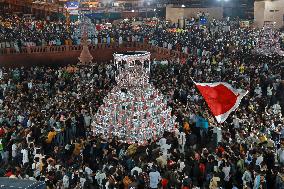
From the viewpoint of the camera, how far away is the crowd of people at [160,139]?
1218 centimetres

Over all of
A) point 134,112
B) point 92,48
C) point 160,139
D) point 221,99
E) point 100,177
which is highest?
point 92,48

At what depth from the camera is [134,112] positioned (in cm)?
1527

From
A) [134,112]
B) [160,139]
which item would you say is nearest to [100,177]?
[160,139]

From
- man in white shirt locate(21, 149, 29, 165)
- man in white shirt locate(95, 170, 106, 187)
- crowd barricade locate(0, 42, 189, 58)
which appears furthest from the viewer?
crowd barricade locate(0, 42, 189, 58)

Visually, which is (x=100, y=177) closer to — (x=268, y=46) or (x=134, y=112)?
(x=134, y=112)

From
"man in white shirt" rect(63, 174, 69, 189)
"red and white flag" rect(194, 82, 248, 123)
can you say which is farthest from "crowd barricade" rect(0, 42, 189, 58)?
"man in white shirt" rect(63, 174, 69, 189)

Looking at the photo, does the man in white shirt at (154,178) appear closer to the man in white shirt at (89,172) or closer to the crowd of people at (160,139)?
the crowd of people at (160,139)

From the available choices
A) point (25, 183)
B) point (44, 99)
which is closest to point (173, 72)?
point (44, 99)

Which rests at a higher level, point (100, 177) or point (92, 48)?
point (92, 48)

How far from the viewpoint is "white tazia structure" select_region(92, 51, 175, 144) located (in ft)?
50.2

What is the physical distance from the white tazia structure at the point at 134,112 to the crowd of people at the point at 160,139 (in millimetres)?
393

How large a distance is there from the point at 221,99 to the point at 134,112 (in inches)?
130

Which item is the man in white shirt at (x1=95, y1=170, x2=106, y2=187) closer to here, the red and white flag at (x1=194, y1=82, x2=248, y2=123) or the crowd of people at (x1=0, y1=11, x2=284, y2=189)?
the crowd of people at (x1=0, y1=11, x2=284, y2=189)

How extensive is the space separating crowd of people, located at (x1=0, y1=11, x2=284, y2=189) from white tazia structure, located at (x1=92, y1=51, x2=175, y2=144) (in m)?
0.39
